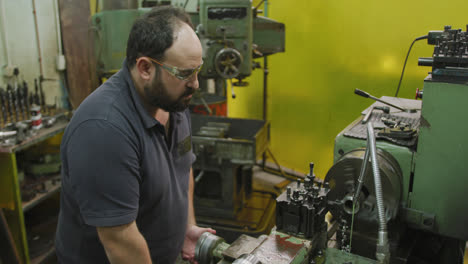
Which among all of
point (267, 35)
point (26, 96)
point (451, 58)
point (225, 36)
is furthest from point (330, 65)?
point (26, 96)

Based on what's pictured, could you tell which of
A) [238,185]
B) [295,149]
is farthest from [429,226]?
[295,149]

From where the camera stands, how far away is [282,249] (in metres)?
0.85

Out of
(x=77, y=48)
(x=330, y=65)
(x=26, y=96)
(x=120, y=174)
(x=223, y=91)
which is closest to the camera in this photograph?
(x=120, y=174)

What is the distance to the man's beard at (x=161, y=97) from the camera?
96 cm

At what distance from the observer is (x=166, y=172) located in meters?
1.03

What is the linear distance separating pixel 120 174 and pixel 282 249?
38cm

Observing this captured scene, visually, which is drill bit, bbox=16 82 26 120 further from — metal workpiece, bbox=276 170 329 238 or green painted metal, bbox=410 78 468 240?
green painted metal, bbox=410 78 468 240

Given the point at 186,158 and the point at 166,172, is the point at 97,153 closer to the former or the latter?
the point at 166,172

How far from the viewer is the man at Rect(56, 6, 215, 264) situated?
2.86ft

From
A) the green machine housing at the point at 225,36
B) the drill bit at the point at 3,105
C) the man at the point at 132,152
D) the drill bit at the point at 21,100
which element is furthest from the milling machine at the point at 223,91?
the man at the point at 132,152

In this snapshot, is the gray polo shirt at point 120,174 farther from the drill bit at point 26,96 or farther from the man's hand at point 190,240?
the drill bit at point 26,96

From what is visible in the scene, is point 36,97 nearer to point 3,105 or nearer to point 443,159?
point 3,105

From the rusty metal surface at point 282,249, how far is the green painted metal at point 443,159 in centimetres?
39

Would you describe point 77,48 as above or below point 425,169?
above
